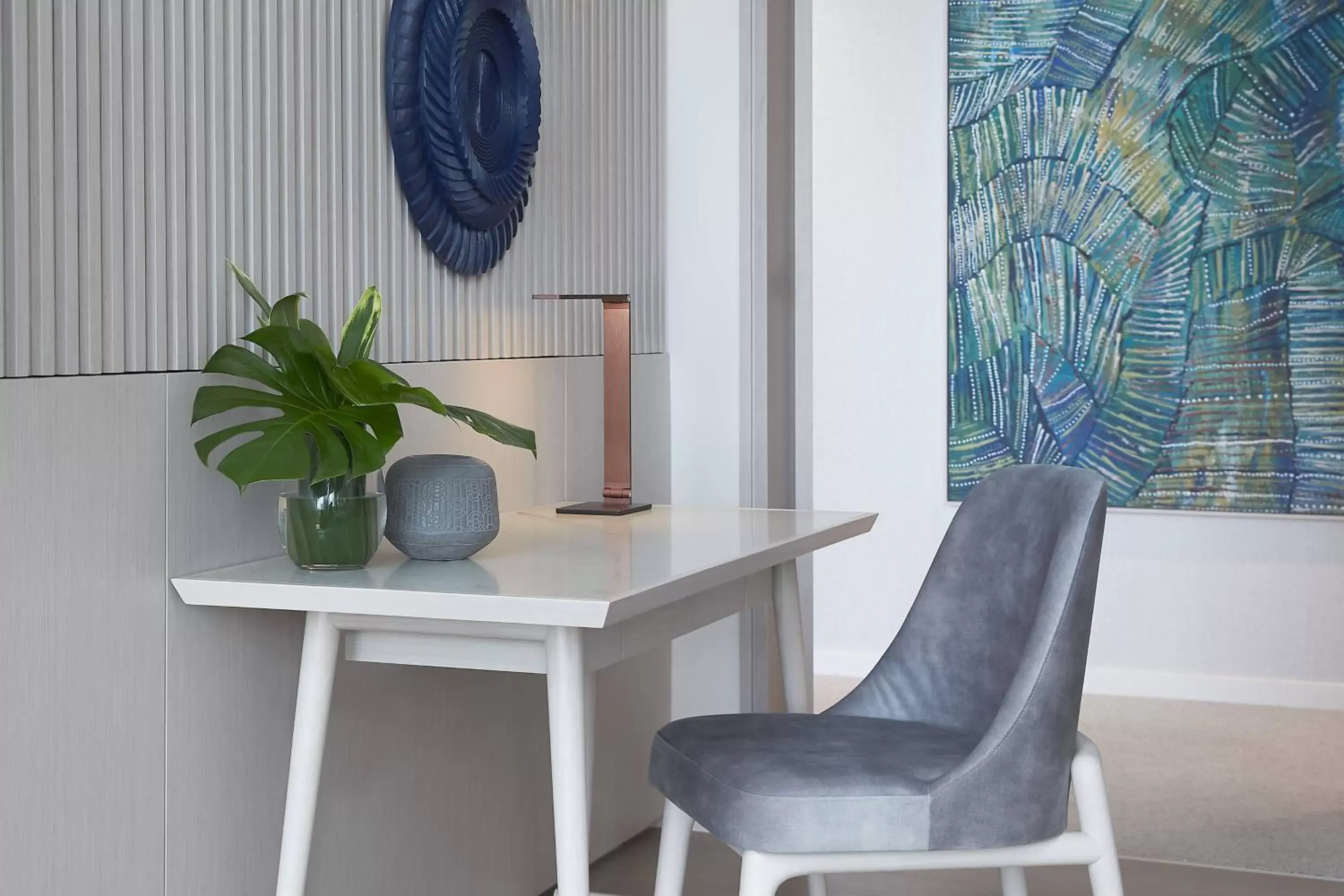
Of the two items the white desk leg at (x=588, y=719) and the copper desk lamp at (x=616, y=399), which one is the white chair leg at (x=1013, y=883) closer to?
the white desk leg at (x=588, y=719)

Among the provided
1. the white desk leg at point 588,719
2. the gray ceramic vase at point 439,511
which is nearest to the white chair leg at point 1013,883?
the white desk leg at point 588,719

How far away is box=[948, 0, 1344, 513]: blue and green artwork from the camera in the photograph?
4.05 meters

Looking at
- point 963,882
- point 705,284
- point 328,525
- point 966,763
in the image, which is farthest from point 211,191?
point 963,882

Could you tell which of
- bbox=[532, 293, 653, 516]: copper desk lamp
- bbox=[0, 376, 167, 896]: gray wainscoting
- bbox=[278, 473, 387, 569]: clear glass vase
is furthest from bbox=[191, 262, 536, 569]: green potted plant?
bbox=[532, 293, 653, 516]: copper desk lamp

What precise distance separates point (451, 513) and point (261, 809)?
0.46 m

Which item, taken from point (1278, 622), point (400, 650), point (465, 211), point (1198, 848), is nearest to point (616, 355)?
point (465, 211)

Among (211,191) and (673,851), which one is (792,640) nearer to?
(673,851)

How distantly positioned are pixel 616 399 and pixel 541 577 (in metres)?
0.94

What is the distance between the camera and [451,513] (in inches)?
72.2

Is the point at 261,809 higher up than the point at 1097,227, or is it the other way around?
the point at 1097,227

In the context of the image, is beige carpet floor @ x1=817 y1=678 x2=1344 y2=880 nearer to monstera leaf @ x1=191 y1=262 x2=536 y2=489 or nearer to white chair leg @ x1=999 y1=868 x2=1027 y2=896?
white chair leg @ x1=999 y1=868 x2=1027 y2=896

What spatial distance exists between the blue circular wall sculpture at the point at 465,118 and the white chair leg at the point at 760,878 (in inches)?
44.0

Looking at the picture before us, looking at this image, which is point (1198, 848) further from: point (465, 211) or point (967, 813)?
point (465, 211)

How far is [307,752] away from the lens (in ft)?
5.59
